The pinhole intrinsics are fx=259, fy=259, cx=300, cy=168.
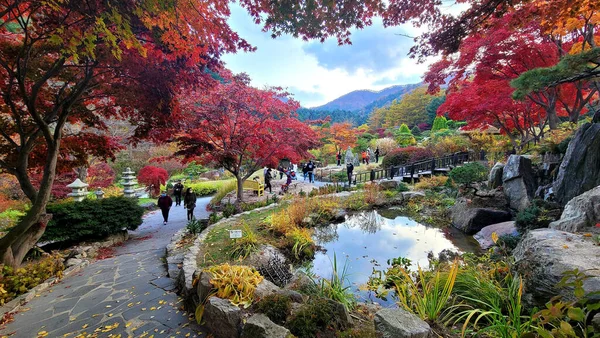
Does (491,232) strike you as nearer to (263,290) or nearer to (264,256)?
(264,256)

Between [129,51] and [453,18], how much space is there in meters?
4.39

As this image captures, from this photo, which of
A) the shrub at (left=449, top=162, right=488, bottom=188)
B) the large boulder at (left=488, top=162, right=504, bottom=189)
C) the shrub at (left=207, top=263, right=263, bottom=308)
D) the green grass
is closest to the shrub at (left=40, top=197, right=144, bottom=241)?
the green grass

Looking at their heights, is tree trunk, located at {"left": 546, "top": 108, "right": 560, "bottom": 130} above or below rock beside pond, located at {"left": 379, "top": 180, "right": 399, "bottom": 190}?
above

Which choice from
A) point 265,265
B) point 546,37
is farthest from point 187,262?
point 546,37

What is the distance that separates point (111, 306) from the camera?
10.8 feet

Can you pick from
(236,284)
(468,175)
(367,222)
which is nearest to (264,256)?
(236,284)

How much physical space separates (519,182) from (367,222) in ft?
12.6

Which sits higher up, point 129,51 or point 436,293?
point 129,51

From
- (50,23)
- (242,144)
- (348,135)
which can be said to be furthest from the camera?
(348,135)

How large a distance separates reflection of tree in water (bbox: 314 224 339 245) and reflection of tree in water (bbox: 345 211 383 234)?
0.52 meters

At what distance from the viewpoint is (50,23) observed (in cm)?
313

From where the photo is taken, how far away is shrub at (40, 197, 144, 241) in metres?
5.49

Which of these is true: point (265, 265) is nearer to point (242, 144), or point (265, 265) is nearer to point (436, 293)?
point (436, 293)

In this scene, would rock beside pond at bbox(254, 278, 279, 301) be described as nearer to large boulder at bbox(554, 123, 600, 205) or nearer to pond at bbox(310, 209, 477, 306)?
pond at bbox(310, 209, 477, 306)
